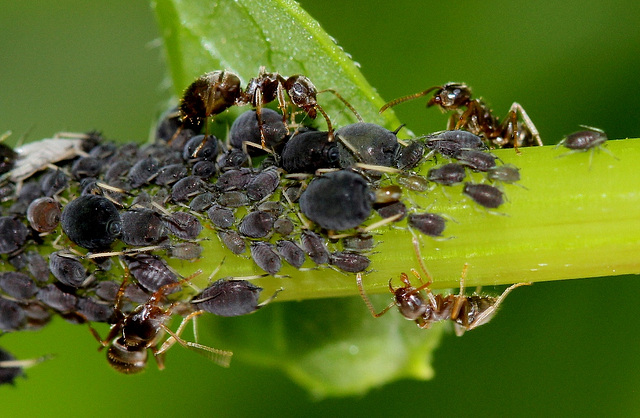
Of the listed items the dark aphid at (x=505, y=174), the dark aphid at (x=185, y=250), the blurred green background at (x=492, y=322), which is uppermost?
the dark aphid at (x=185, y=250)

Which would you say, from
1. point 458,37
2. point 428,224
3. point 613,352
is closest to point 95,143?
point 428,224

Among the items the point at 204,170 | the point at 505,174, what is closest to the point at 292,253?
the point at 204,170

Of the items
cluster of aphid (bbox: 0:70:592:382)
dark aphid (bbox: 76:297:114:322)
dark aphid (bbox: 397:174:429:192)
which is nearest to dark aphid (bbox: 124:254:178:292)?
cluster of aphid (bbox: 0:70:592:382)

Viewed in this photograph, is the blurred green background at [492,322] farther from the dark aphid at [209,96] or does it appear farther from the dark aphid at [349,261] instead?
the dark aphid at [349,261]

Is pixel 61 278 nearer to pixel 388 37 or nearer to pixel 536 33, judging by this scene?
pixel 388 37

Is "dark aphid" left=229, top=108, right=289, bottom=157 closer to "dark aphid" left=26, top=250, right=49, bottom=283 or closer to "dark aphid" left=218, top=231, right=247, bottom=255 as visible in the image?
"dark aphid" left=218, top=231, right=247, bottom=255

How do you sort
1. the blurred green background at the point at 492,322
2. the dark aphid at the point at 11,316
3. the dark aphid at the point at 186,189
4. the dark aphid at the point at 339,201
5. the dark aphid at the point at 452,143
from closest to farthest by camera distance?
the dark aphid at the point at 339,201
the dark aphid at the point at 452,143
the dark aphid at the point at 186,189
the dark aphid at the point at 11,316
the blurred green background at the point at 492,322

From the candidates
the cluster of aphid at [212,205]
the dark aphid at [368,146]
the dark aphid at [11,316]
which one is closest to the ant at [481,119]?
the cluster of aphid at [212,205]
